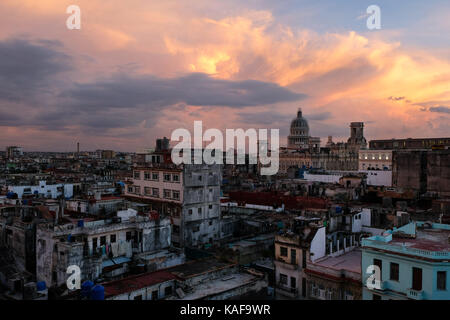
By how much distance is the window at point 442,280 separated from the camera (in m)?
18.1

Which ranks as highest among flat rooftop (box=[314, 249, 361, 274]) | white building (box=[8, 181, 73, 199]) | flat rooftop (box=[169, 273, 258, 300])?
white building (box=[8, 181, 73, 199])

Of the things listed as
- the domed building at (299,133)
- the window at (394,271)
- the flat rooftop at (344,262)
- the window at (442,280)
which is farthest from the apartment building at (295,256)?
the domed building at (299,133)

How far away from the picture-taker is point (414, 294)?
60.4 ft

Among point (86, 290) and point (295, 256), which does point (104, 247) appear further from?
point (295, 256)

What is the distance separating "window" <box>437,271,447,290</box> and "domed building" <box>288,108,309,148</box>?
175002 mm

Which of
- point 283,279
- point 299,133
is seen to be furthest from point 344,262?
point 299,133

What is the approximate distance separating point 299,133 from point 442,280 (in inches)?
7152

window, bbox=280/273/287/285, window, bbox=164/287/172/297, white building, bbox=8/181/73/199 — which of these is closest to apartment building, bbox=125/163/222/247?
window, bbox=280/273/287/285

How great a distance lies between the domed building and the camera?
193 metres

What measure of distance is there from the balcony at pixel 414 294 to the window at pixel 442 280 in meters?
0.93

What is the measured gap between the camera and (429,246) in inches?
826

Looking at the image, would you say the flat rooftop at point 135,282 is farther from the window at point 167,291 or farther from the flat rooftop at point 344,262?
the flat rooftop at point 344,262

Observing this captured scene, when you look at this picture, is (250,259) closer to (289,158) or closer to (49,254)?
(49,254)

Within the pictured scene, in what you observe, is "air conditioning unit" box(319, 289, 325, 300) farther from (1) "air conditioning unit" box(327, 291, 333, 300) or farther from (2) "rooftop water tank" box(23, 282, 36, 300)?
(2) "rooftop water tank" box(23, 282, 36, 300)
